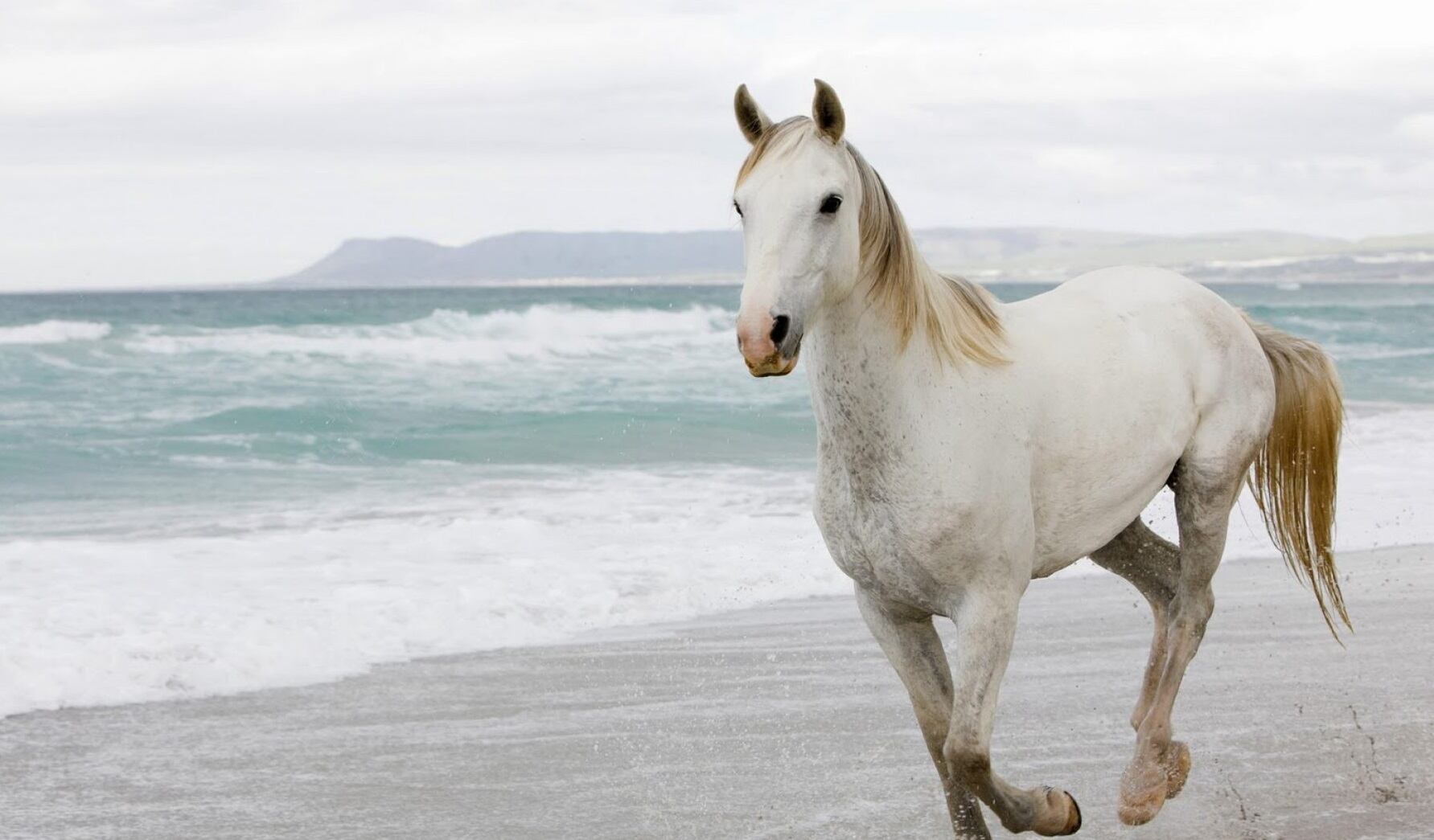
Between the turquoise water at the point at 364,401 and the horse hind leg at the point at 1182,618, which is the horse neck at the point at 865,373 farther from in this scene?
the turquoise water at the point at 364,401

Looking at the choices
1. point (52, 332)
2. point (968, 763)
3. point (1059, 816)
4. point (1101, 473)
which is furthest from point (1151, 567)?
point (52, 332)

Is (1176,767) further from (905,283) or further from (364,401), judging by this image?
(364,401)

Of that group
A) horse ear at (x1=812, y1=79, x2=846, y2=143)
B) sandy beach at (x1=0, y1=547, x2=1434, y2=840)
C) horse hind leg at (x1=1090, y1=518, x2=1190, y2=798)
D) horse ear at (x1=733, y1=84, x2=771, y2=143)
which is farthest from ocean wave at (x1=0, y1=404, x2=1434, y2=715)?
horse ear at (x1=812, y1=79, x2=846, y2=143)

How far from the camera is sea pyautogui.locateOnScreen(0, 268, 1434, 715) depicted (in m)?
6.40

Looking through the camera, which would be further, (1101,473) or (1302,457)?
(1302,457)

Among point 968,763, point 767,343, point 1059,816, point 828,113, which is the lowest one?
point 1059,816

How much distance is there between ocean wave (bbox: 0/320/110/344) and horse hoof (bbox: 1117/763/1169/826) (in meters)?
30.8

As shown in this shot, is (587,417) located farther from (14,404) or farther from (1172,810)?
(1172,810)

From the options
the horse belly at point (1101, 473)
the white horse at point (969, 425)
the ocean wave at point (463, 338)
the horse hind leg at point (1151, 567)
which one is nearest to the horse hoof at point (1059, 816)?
the white horse at point (969, 425)

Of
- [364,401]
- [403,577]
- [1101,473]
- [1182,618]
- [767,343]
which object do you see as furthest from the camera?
[364,401]

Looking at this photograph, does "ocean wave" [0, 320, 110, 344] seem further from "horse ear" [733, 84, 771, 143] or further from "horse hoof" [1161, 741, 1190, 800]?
"horse ear" [733, 84, 771, 143]

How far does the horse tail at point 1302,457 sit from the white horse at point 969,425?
322mm

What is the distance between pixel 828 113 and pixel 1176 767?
1999 millimetres

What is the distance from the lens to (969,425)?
3.26 meters
